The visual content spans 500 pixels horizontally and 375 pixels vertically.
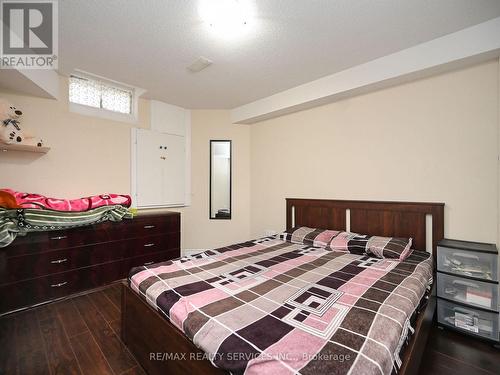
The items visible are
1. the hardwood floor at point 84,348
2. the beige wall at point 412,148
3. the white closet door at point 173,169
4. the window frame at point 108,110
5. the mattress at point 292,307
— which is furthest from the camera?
the white closet door at point 173,169

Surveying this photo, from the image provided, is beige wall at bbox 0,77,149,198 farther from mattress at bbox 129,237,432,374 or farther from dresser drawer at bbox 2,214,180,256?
mattress at bbox 129,237,432,374

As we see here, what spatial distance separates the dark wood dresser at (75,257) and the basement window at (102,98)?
1.53 m

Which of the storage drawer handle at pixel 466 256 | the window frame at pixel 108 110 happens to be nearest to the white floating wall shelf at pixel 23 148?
the window frame at pixel 108 110

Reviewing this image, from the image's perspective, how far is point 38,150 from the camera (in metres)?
2.51

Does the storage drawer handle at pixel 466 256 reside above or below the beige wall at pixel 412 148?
below

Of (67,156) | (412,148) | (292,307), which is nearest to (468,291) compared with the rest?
(412,148)

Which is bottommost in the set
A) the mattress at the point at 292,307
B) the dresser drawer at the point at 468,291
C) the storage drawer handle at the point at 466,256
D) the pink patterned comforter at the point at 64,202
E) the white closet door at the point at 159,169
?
the dresser drawer at the point at 468,291

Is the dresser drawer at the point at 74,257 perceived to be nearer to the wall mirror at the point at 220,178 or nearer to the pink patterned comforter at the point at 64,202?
the pink patterned comforter at the point at 64,202

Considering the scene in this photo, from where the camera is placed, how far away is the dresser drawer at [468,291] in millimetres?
1754

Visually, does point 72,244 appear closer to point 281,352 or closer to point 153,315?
point 153,315

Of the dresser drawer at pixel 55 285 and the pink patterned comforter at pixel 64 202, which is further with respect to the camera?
the pink patterned comforter at pixel 64 202

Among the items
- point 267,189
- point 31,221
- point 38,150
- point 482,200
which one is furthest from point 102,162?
point 482,200

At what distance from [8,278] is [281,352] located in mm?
2672

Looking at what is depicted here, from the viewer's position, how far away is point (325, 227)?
2.99 meters
